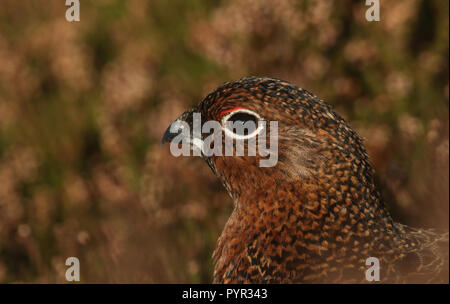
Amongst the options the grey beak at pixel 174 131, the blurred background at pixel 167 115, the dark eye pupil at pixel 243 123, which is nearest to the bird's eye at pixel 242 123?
the dark eye pupil at pixel 243 123

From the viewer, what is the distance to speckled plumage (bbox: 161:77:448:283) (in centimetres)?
237

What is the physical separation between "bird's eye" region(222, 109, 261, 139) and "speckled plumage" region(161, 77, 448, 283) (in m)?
Result: 0.04

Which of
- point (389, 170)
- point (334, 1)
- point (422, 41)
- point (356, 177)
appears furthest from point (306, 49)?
point (356, 177)

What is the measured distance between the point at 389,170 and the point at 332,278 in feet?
5.34

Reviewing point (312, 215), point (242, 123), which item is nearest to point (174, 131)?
point (242, 123)

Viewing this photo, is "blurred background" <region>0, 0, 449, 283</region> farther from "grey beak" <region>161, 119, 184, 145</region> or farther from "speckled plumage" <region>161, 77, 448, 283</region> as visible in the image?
"grey beak" <region>161, 119, 184, 145</region>

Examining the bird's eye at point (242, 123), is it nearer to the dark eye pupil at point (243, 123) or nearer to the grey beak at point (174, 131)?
the dark eye pupil at point (243, 123)

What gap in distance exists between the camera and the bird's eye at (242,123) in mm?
2574

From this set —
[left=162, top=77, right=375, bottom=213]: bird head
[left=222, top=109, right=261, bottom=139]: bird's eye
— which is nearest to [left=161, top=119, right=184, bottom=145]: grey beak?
[left=162, top=77, right=375, bottom=213]: bird head

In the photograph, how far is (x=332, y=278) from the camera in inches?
91.6

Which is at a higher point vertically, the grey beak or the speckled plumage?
the grey beak

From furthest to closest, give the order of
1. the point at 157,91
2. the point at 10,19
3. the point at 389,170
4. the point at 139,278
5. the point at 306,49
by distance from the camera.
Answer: the point at 10,19, the point at 157,91, the point at 306,49, the point at 389,170, the point at 139,278

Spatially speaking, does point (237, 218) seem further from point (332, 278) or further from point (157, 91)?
point (157, 91)

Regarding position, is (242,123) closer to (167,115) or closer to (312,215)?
(312,215)
